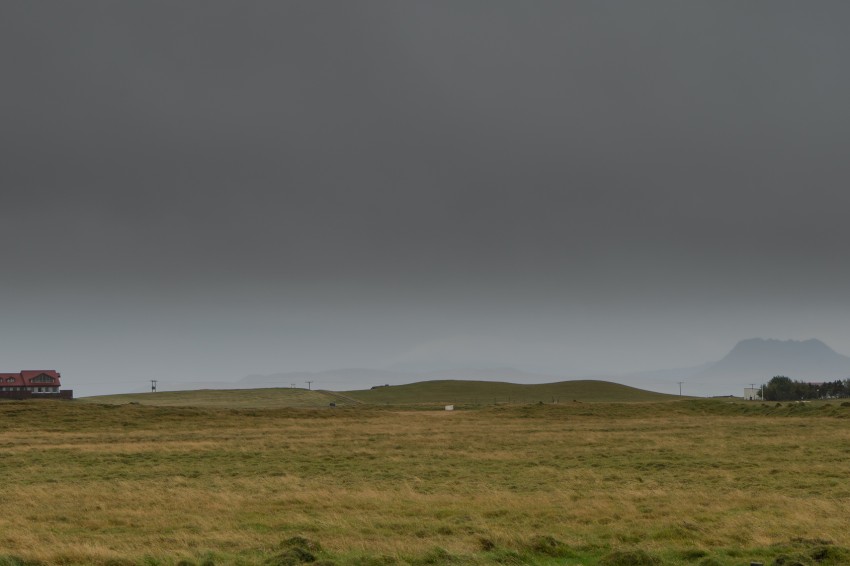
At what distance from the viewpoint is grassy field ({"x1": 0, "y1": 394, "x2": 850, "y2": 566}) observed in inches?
753

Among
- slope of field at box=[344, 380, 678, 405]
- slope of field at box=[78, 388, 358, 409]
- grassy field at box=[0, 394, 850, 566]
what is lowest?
grassy field at box=[0, 394, 850, 566]

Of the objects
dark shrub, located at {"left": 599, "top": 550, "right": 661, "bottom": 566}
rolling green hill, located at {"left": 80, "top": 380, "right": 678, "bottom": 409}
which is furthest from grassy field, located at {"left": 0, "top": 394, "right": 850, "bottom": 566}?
rolling green hill, located at {"left": 80, "top": 380, "right": 678, "bottom": 409}

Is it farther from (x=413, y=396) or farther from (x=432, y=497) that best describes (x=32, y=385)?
(x=432, y=497)

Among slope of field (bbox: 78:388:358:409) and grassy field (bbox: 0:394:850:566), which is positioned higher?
slope of field (bbox: 78:388:358:409)

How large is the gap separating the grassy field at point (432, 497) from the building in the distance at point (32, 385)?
113129 millimetres

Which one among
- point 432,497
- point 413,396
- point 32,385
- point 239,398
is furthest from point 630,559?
point 32,385

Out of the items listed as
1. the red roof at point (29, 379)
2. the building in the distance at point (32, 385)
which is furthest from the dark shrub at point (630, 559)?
the red roof at point (29, 379)

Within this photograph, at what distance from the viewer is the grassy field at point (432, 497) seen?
1912cm

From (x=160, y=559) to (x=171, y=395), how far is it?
561 feet

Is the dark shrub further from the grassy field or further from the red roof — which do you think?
the red roof

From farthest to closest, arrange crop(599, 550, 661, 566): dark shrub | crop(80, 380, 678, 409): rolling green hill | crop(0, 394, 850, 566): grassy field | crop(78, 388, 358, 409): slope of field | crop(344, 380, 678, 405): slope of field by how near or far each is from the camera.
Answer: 1. crop(344, 380, 678, 405): slope of field
2. crop(80, 380, 678, 409): rolling green hill
3. crop(78, 388, 358, 409): slope of field
4. crop(0, 394, 850, 566): grassy field
5. crop(599, 550, 661, 566): dark shrub

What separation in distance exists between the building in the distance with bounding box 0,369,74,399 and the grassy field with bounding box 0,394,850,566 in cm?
11313

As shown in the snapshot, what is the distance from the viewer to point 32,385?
174 meters

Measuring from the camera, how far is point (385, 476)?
121 ft
